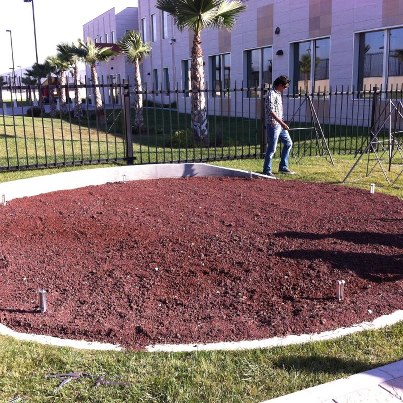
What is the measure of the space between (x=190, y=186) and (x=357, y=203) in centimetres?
267

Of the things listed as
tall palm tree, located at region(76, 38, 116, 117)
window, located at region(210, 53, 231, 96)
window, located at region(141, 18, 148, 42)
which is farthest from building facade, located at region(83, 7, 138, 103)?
window, located at region(210, 53, 231, 96)

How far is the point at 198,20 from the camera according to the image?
46.4 ft

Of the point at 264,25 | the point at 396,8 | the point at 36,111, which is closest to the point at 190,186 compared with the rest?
the point at 396,8

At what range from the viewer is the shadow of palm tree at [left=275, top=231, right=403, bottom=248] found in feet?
17.7

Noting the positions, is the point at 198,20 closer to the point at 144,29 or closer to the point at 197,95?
the point at 197,95

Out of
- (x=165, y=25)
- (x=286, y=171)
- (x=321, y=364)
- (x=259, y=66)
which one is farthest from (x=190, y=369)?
(x=165, y=25)

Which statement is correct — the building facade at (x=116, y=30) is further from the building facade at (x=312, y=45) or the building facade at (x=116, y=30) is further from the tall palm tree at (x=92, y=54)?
the building facade at (x=312, y=45)

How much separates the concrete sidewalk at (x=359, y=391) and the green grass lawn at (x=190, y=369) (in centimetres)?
10

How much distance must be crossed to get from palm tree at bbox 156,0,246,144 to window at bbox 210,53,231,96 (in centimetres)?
1140

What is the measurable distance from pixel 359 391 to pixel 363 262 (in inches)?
84.2

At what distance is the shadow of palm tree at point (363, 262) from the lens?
4.59 m

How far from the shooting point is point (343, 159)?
11383 millimetres

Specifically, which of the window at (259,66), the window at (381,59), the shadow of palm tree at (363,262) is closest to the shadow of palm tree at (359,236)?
the shadow of palm tree at (363,262)

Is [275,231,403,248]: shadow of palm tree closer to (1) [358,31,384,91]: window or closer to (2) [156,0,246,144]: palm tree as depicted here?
(2) [156,0,246,144]: palm tree
